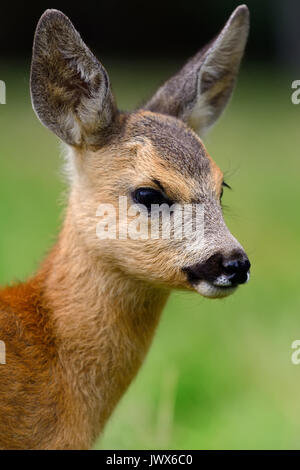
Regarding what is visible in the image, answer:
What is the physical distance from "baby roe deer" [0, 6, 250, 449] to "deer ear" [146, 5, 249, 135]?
392 mm

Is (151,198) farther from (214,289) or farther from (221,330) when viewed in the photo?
(221,330)

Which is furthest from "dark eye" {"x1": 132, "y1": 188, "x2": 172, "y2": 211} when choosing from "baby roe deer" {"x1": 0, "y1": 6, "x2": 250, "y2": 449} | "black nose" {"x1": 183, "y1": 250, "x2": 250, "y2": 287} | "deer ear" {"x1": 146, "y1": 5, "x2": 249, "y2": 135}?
"deer ear" {"x1": 146, "y1": 5, "x2": 249, "y2": 135}

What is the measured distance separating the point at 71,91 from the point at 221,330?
304 cm

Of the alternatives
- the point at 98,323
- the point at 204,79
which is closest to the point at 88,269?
the point at 98,323

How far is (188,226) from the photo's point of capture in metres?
4.08

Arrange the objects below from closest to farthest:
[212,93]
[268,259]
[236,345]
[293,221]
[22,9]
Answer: [212,93]
[236,345]
[268,259]
[293,221]
[22,9]

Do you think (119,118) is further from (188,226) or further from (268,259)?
(268,259)

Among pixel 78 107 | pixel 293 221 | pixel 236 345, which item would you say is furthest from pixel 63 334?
pixel 293 221

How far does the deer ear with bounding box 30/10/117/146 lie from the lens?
14.1ft

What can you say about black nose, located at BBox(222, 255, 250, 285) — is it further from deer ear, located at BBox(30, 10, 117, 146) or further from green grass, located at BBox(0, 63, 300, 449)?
deer ear, located at BBox(30, 10, 117, 146)

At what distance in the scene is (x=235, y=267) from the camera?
3.87 m

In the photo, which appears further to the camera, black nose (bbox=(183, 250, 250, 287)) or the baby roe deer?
the baby roe deer

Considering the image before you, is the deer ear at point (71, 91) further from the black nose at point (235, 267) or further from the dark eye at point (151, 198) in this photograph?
the black nose at point (235, 267)

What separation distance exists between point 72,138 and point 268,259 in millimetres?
4693
